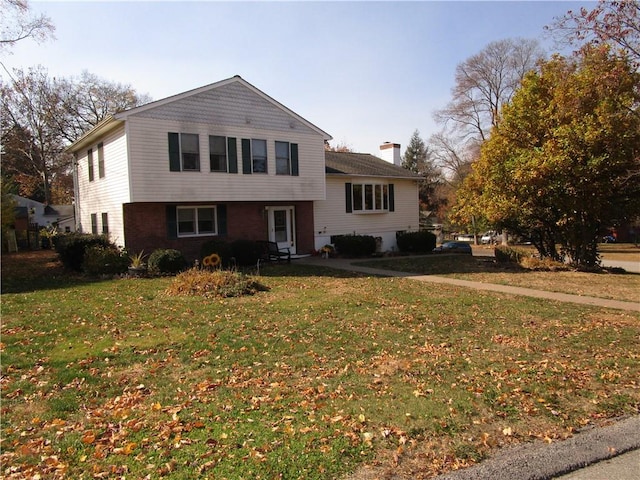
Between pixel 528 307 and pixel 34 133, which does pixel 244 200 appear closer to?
pixel 528 307

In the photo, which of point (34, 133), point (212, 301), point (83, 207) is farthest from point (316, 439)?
point (34, 133)

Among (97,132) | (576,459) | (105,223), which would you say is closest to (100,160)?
(97,132)

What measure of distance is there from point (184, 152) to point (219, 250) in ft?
12.8

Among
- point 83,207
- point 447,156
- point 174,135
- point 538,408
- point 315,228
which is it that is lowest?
point 538,408

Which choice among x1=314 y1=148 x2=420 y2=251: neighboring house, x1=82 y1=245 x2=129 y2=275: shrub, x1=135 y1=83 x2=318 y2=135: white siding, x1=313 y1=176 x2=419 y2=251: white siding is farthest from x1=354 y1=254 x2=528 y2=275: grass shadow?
x1=82 y1=245 x2=129 y2=275: shrub

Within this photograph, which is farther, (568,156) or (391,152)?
(391,152)

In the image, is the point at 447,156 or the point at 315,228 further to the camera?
the point at 447,156

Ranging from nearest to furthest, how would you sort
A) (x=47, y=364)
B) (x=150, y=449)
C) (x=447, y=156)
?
(x=150, y=449), (x=47, y=364), (x=447, y=156)

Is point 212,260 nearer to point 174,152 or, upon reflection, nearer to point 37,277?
point 174,152

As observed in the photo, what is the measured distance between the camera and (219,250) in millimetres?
17062

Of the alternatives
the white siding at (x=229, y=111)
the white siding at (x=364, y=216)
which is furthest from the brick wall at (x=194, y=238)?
the white siding at (x=229, y=111)

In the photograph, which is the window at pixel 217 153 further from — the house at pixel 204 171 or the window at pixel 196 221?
the window at pixel 196 221

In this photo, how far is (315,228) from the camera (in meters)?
21.9

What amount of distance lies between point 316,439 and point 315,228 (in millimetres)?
18178
